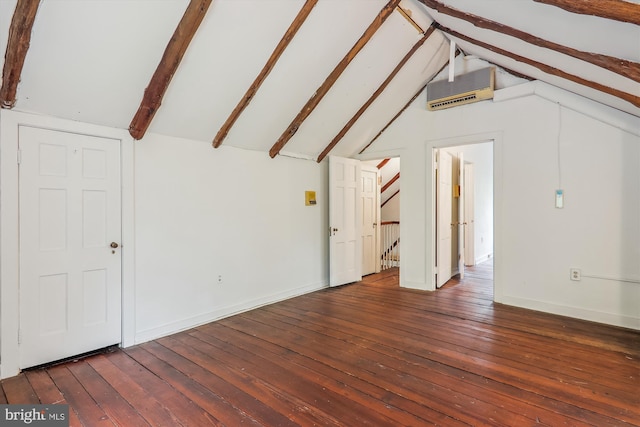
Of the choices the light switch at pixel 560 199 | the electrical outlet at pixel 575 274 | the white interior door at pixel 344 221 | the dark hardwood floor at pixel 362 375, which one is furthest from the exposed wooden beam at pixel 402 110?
the electrical outlet at pixel 575 274

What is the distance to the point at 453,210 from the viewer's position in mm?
5645

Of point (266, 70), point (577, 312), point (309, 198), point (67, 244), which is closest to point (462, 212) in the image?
point (577, 312)

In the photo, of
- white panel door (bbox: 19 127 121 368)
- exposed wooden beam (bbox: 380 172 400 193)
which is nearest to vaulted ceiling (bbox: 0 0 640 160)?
white panel door (bbox: 19 127 121 368)

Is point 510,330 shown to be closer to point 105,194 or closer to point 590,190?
point 590,190

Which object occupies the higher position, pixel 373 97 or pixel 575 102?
pixel 373 97

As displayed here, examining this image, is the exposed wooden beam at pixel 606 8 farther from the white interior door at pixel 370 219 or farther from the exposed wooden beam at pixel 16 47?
the white interior door at pixel 370 219

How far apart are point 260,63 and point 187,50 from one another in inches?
27.3

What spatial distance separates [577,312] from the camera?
3.57 m

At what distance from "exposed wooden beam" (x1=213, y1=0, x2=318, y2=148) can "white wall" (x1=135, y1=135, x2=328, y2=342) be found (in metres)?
0.28

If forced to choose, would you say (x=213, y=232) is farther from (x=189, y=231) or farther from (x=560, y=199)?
(x=560, y=199)

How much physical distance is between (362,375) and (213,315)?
2.02m

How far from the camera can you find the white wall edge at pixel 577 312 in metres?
3.29

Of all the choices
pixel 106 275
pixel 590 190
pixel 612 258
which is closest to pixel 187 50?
pixel 106 275

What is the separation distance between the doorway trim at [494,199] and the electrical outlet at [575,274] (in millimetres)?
729
